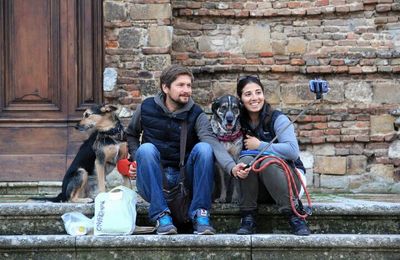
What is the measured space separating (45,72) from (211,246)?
386cm

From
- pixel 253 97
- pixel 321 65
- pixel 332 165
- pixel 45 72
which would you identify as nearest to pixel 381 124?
pixel 332 165

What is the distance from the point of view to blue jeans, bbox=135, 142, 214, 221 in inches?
233

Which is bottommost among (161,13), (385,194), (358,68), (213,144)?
(385,194)

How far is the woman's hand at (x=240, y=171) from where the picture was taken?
229 inches

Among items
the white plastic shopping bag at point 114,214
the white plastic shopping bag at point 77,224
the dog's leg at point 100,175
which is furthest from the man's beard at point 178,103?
the white plastic shopping bag at point 77,224

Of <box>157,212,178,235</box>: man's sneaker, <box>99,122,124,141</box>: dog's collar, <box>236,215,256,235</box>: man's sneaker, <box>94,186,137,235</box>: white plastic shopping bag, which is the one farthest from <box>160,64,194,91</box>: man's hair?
<box>236,215,256,235</box>: man's sneaker

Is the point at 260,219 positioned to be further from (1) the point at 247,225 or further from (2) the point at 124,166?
(2) the point at 124,166

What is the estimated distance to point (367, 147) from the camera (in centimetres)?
892

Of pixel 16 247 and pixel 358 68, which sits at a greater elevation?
pixel 358 68

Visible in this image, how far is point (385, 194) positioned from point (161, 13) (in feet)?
10.5

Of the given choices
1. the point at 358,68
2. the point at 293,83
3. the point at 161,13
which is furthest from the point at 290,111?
the point at 161,13

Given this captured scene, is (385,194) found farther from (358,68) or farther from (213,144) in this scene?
(213,144)

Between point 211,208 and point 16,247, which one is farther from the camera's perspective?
point 211,208

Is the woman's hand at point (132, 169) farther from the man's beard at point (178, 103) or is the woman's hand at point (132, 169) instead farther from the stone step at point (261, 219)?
the man's beard at point (178, 103)
